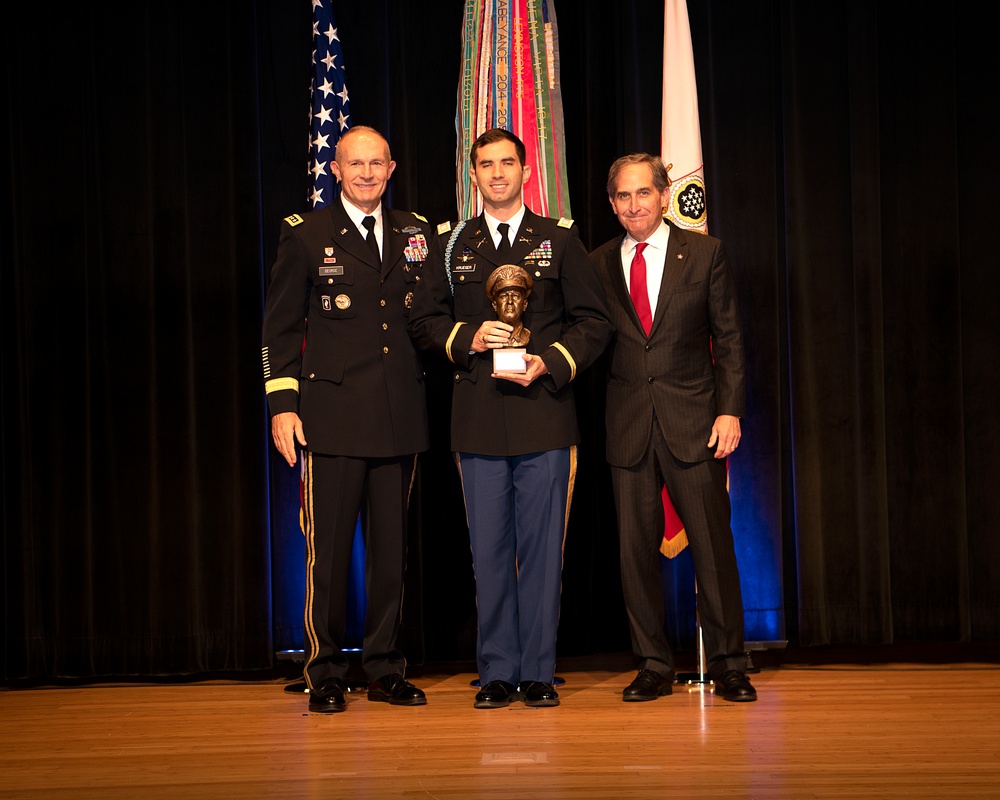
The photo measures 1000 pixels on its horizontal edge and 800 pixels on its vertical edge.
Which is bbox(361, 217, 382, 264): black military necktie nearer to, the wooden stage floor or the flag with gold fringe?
the flag with gold fringe

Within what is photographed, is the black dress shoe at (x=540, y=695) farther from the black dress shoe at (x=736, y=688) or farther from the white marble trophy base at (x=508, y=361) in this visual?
the white marble trophy base at (x=508, y=361)

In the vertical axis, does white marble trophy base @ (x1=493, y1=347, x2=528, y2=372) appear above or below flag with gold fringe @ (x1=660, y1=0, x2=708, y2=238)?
below

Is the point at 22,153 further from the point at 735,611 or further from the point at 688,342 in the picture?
the point at 735,611

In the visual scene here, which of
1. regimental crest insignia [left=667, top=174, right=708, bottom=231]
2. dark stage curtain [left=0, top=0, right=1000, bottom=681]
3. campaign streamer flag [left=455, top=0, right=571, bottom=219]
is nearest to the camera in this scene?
regimental crest insignia [left=667, top=174, right=708, bottom=231]

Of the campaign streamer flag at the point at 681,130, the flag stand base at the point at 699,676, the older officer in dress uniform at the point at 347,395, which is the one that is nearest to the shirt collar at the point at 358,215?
the older officer in dress uniform at the point at 347,395

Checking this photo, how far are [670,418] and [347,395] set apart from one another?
1.03m

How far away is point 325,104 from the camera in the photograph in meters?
3.70

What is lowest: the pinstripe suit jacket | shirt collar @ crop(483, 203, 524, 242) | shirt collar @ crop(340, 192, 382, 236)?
the pinstripe suit jacket

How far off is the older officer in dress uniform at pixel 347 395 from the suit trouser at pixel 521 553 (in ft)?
0.88

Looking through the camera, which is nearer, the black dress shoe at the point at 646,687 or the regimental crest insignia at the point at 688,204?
the black dress shoe at the point at 646,687

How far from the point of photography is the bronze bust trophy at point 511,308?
2.96m

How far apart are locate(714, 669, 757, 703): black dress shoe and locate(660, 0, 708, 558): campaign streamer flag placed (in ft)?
1.59

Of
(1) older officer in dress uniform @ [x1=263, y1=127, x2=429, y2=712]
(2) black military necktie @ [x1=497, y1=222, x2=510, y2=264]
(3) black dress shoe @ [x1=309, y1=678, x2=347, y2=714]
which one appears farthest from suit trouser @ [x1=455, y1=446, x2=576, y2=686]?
(2) black military necktie @ [x1=497, y1=222, x2=510, y2=264]

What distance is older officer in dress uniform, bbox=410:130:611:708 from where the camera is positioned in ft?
10.2
